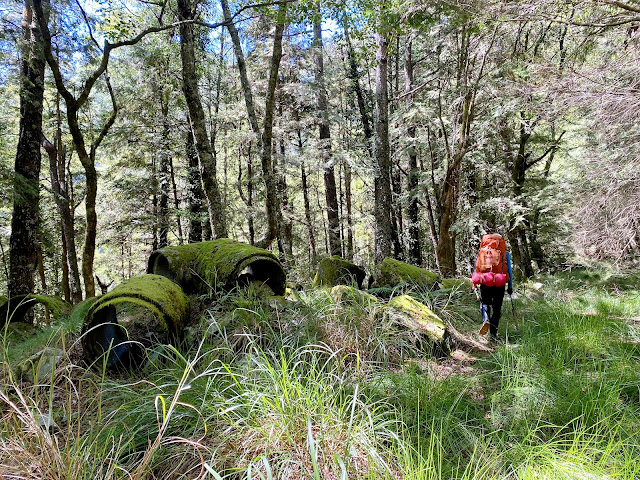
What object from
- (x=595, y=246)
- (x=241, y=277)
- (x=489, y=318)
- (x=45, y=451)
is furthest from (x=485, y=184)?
(x=45, y=451)

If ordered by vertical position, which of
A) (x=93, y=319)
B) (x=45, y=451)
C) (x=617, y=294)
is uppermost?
(x=93, y=319)

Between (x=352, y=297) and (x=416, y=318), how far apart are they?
0.85 metres

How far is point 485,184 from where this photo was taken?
43.1 ft

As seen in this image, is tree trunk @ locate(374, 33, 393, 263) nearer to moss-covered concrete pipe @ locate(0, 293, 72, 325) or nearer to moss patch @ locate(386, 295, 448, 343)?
moss patch @ locate(386, 295, 448, 343)

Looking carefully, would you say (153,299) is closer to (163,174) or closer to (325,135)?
(163,174)

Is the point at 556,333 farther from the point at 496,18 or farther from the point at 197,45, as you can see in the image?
the point at 197,45

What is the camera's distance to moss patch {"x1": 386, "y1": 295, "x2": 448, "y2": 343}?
384cm

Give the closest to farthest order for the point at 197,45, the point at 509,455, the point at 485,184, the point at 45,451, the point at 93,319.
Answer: the point at 45,451
the point at 509,455
the point at 93,319
the point at 197,45
the point at 485,184

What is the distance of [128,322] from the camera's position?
3.10 metres

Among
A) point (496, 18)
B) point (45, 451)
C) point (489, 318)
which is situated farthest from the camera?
point (496, 18)

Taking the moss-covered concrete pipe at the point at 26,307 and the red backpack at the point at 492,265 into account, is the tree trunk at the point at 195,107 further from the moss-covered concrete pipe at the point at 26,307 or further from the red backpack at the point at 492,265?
the red backpack at the point at 492,265

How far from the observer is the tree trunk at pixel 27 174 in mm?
6578

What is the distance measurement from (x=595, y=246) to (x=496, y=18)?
4.97m

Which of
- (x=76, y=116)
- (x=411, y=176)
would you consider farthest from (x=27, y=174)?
(x=411, y=176)
